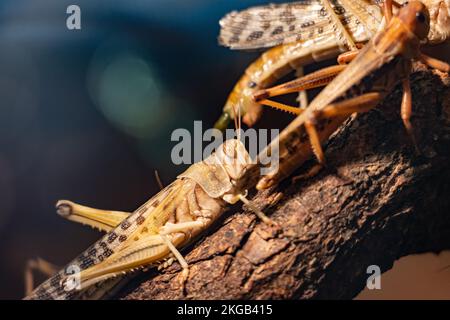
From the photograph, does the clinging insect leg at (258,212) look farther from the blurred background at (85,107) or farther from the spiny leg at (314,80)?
the blurred background at (85,107)

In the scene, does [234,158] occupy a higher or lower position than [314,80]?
lower

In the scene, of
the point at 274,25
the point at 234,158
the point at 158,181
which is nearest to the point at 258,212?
the point at 234,158

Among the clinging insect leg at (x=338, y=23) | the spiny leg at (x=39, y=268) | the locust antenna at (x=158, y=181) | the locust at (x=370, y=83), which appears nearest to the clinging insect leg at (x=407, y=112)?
the locust at (x=370, y=83)

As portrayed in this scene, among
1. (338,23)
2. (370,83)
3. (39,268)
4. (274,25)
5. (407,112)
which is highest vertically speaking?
(274,25)

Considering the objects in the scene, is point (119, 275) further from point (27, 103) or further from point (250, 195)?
point (27, 103)

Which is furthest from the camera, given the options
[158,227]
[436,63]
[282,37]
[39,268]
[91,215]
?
[282,37]

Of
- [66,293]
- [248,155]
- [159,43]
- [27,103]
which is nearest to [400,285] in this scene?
[248,155]

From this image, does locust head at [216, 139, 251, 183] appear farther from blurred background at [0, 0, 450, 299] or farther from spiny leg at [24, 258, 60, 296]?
spiny leg at [24, 258, 60, 296]

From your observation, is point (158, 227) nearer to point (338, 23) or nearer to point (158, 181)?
point (158, 181)

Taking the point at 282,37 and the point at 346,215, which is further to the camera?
the point at 282,37
